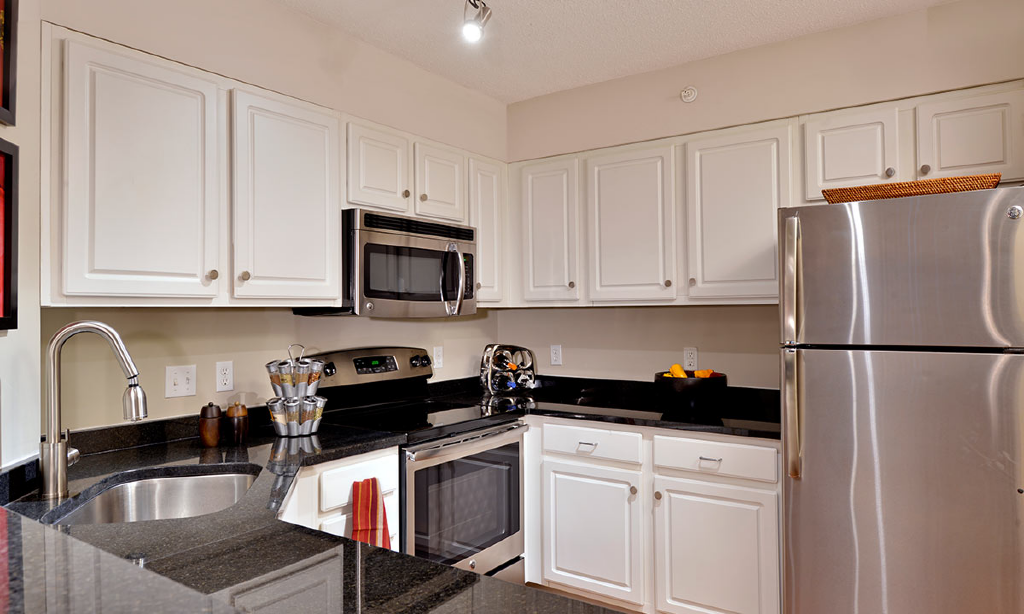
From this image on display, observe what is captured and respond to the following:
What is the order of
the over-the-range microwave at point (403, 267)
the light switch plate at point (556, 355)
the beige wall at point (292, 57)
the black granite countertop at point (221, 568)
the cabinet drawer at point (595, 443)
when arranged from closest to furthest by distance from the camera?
the black granite countertop at point (221, 568) → the beige wall at point (292, 57) → the over-the-range microwave at point (403, 267) → the cabinet drawer at point (595, 443) → the light switch plate at point (556, 355)

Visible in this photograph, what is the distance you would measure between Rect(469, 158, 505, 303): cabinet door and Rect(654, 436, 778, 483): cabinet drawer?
113 cm

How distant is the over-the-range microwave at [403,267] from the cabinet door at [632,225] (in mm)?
598

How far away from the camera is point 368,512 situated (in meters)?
2.00

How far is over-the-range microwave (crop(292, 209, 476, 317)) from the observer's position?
2457mm

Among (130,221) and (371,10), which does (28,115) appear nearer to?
(130,221)

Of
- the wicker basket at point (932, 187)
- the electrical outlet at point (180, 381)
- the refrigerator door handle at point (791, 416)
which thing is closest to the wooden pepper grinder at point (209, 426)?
the electrical outlet at point (180, 381)

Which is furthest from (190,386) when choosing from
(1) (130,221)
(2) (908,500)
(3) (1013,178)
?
(3) (1013,178)

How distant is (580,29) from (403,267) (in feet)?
Result: 3.86

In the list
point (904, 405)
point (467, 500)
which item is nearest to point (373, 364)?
point (467, 500)

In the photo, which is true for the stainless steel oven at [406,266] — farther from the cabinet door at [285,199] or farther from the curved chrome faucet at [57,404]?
the curved chrome faucet at [57,404]

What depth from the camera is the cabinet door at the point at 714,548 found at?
7.54ft

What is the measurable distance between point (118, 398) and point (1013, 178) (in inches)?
121

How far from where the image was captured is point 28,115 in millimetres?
1552

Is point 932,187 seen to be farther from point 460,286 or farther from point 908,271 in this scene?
point 460,286
